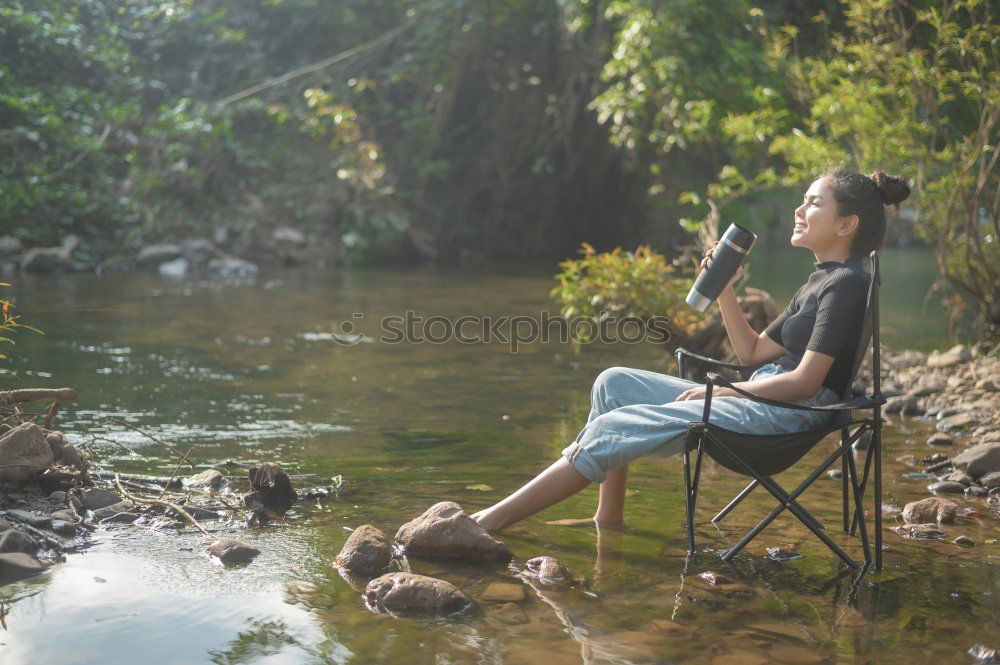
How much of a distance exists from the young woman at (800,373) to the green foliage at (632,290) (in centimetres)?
308

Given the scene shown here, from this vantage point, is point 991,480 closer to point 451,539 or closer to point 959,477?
point 959,477

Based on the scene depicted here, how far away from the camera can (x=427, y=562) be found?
342 centimetres

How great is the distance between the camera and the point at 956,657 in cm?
274

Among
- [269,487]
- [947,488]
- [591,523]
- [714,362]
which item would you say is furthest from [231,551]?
[947,488]

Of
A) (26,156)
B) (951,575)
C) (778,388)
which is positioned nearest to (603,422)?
(778,388)

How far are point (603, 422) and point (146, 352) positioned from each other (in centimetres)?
544

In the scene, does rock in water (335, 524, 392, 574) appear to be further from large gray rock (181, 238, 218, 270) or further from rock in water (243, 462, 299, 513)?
large gray rock (181, 238, 218, 270)

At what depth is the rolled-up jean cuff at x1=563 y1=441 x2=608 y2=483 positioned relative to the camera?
3418 millimetres

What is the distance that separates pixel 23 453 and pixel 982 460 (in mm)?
3766

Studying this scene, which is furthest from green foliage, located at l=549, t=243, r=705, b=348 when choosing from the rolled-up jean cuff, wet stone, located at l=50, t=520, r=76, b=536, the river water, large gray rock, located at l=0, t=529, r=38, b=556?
large gray rock, located at l=0, t=529, r=38, b=556

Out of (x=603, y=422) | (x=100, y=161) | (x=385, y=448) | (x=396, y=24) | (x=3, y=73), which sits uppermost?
(x=396, y=24)

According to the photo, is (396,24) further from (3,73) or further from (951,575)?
(951,575)

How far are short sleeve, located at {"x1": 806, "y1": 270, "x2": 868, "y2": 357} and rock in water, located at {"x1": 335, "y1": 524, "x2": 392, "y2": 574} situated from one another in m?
1.47

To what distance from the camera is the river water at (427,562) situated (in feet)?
9.10
